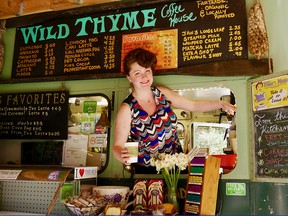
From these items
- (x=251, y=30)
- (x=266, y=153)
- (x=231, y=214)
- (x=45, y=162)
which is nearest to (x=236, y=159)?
(x=266, y=153)

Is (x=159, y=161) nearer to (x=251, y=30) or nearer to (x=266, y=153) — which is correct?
(x=266, y=153)

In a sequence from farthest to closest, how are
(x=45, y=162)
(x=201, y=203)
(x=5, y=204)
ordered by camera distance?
1. (x=45, y=162)
2. (x=5, y=204)
3. (x=201, y=203)

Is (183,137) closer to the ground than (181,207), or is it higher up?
higher up

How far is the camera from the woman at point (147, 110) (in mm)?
3688

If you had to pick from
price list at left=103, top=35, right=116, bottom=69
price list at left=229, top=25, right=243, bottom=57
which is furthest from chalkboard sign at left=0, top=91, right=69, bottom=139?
price list at left=229, top=25, right=243, bottom=57

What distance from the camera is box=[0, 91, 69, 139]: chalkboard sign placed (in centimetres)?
431

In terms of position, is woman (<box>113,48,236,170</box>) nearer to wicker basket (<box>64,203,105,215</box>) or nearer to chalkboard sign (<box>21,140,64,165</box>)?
wicker basket (<box>64,203,105,215</box>)

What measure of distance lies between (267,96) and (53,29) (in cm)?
299

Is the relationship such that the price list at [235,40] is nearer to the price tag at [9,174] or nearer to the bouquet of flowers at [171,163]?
the bouquet of flowers at [171,163]

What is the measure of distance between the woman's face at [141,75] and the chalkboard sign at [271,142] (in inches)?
47.5

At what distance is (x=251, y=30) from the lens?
3.47 m

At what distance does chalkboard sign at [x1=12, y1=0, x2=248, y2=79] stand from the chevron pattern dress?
472mm

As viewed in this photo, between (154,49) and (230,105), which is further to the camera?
(154,49)

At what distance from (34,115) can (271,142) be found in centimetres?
303
